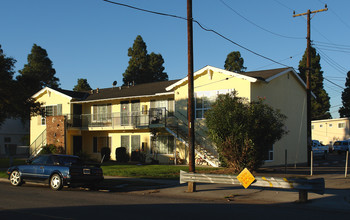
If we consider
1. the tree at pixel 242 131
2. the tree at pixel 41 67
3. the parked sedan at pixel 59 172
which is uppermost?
the tree at pixel 41 67

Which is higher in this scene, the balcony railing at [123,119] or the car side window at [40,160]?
the balcony railing at [123,119]

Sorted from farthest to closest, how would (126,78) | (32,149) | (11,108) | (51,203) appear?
(126,78) → (32,149) → (11,108) → (51,203)

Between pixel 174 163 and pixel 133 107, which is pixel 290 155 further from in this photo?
pixel 133 107

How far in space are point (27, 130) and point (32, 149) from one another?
21.2m

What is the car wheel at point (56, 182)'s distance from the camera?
14.8m

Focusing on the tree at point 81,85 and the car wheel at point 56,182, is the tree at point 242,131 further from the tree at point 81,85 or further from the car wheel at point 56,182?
the tree at point 81,85

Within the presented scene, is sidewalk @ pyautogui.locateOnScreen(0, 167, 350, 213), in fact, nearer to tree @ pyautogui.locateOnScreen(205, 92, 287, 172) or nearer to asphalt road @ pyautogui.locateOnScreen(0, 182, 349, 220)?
asphalt road @ pyautogui.locateOnScreen(0, 182, 349, 220)

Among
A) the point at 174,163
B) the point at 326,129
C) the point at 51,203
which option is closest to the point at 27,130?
the point at 174,163

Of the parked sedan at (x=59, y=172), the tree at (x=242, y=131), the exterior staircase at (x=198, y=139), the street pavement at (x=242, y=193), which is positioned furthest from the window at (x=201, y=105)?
the parked sedan at (x=59, y=172)

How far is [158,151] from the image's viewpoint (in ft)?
101

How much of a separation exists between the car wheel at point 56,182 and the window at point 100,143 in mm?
19257

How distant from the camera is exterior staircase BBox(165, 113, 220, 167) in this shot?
2577 centimetres

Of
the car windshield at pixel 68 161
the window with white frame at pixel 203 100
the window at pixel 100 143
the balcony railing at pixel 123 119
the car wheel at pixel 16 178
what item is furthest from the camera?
the window at pixel 100 143

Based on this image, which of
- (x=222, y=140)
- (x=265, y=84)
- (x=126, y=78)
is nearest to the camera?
(x=222, y=140)
